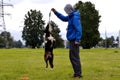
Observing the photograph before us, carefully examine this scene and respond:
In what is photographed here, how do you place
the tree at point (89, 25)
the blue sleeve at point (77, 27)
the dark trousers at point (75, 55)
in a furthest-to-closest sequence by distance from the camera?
the tree at point (89, 25)
the dark trousers at point (75, 55)
the blue sleeve at point (77, 27)

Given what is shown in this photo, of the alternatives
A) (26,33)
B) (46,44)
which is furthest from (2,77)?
(26,33)

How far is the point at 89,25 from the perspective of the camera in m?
116

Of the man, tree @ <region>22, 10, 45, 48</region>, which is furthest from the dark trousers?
tree @ <region>22, 10, 45, 48</region>

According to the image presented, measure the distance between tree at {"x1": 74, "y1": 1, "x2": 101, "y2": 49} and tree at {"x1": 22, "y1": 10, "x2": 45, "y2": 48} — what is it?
16.3 m

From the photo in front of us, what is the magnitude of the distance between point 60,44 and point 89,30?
3482 cm

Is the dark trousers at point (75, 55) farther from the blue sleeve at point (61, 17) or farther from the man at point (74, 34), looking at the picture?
the blue sleeve at point (61, 17)

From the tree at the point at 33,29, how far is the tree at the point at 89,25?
641 inches

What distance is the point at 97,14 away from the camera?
116438mm

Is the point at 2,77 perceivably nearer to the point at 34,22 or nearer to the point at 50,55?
the point at 50,55

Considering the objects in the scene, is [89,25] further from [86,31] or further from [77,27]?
[77,27]

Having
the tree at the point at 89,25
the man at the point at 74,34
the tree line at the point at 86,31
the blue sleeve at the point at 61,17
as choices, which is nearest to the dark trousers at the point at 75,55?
the man at the point at 74,34

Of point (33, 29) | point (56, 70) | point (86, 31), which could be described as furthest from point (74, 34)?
point (33, 29)

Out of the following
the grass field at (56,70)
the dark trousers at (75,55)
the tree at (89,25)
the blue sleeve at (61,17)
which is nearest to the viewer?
the dark trousers at (75,55)

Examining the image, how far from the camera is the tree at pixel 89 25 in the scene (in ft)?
374
